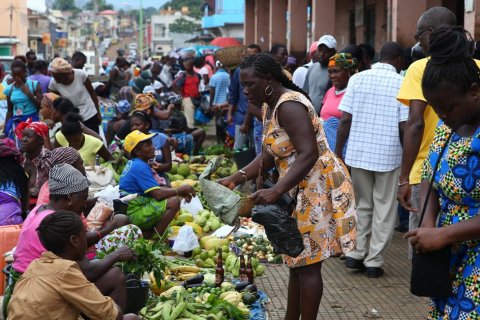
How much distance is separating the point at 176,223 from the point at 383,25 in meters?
9.70

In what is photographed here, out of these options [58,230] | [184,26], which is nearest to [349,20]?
[58,230]

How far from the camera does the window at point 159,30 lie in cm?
13723

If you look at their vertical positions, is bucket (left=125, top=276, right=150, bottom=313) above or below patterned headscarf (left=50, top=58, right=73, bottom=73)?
below

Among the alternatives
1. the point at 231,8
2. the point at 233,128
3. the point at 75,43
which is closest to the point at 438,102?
the point at 233,128

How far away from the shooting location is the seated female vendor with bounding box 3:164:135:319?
216 inches

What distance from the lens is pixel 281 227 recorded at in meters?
5.34

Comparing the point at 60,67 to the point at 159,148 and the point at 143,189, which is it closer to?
the point at 159,148

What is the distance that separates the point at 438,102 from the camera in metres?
3.57

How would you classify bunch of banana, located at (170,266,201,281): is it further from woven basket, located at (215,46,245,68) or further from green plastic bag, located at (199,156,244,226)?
woven basket, located at (215,46,245,68)

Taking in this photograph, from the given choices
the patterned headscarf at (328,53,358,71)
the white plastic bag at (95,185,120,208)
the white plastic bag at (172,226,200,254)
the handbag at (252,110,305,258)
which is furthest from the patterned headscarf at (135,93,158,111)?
the handbag at (252,110,305,258)

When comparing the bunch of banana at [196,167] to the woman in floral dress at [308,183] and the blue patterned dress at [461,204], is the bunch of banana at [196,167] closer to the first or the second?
the woman in floral dress at [308,183]

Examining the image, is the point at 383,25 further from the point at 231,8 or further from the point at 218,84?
the point at 231,8

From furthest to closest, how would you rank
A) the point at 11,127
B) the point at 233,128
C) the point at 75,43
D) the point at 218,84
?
the point at 75,43 < the point at 218,84 < the point at 233,128 < the point at 11,127

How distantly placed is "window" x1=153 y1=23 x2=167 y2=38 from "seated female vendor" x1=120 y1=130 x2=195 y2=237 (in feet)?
426
